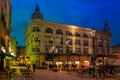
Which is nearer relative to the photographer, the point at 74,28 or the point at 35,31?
the point at 35,31

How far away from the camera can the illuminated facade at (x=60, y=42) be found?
7750cm

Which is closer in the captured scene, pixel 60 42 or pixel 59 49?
pixel 59 49

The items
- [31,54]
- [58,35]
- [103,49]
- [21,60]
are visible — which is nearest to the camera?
[21,60]

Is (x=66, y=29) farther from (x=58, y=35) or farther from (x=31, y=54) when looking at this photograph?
(x=31, y=54)

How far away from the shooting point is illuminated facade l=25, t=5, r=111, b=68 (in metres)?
77.5

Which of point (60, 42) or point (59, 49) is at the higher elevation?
point (60, 42)

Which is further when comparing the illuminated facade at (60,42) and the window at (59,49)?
the window at (59,49)

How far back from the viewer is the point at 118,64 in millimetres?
48438

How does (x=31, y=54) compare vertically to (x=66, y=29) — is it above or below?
below

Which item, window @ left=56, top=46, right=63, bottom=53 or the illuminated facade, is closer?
the illuminated facade

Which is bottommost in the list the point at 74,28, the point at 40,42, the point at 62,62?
the point at 62,62

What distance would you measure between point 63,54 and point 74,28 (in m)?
11.8

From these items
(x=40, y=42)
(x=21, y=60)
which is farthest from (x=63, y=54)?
(x=21, y=60)

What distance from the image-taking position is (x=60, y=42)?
8331 centimetres
